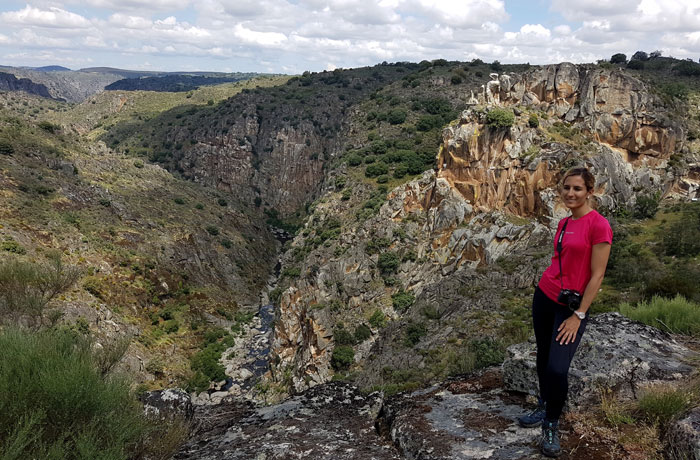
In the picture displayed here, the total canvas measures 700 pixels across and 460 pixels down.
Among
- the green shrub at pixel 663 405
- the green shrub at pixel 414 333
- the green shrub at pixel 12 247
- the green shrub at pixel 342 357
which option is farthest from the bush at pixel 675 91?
the green shrub at pixel 12 247

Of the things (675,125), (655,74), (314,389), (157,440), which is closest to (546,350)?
(314,389)

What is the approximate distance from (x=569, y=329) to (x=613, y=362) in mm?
1847

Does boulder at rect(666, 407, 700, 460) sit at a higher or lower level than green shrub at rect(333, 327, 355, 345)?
higher

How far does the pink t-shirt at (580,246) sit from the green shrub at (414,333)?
17323 mm

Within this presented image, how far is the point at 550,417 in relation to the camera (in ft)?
14.4

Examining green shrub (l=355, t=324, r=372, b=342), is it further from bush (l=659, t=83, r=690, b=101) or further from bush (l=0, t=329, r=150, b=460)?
bush (l=659, t=83, r=690, b=101)

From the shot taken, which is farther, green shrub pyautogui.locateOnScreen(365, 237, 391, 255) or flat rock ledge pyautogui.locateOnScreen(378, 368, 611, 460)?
green shrub pyautogui.locateOnScreen(365, 237, 391, 255)

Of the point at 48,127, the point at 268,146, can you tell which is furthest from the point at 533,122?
the point at 268,146

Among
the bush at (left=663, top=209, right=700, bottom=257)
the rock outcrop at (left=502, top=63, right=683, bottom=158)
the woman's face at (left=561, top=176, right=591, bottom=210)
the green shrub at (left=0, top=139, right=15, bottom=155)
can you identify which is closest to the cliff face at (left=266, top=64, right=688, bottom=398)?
the rock outcrop at (left=502, top=63, right=683, bottom=158)

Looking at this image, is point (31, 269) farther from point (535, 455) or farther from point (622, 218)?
point (622, 218)

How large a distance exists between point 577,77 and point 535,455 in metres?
36.8

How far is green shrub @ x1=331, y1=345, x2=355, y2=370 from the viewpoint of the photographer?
27031mm

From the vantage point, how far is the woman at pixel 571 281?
13.4 feet

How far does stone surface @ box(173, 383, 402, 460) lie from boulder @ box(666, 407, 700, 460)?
302cm
